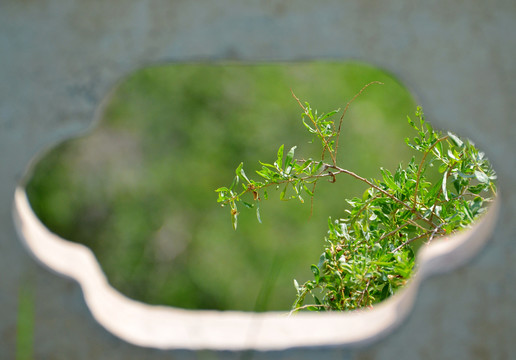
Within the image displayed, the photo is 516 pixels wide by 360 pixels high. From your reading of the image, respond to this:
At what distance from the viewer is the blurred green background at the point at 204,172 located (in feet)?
19.6

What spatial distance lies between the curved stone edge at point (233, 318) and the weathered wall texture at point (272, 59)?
18mm

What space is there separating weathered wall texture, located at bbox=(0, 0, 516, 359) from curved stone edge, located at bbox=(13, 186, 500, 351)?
2cm

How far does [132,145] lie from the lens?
6145 millimetres

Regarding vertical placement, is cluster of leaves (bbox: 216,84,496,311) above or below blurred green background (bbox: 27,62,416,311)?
above

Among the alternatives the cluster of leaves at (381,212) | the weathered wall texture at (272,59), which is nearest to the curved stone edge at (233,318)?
the weathered wall texture at (272,59)

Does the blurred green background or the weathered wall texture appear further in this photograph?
the blurred green background

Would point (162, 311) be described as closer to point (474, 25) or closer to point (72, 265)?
point (72, 265)

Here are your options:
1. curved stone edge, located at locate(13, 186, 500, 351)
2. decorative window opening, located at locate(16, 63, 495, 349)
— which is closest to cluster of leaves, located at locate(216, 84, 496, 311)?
curved stone edge, located at locate(13, 186, 500, 351)

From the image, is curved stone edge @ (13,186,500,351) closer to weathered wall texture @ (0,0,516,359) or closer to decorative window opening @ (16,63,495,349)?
weathered wall texture @ (0,0,516,359)

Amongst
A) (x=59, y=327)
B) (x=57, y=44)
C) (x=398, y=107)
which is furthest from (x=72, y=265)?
(x=398, y=107)

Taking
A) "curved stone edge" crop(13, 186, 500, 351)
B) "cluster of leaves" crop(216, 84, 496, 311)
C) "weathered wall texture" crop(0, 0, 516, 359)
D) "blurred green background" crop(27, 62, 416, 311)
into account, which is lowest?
"blurred green background" crop(27, 62, 416, 311)

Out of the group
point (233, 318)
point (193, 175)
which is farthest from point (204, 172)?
point (233, 318)

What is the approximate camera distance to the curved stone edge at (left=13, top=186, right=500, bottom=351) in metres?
1.16

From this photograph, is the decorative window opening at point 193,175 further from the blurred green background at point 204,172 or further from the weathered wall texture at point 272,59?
the weathered wall texture at point 272,59
